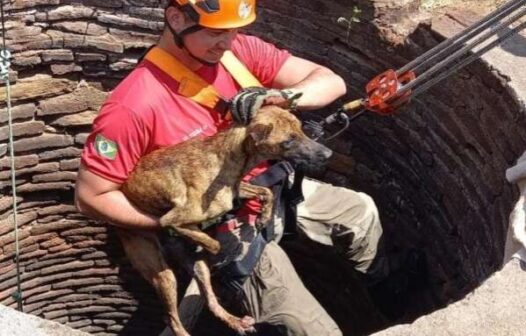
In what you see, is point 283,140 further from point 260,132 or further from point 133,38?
Result: point 133,38

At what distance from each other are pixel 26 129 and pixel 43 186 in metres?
0.40

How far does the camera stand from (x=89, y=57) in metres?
5.99

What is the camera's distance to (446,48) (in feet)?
13.8

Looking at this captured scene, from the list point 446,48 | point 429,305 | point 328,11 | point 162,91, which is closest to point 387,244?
point 429,305

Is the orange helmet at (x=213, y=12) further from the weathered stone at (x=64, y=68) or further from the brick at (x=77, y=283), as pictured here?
the brick at (x=77, y=283)

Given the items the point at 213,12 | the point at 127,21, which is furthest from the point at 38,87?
the point at 213,12

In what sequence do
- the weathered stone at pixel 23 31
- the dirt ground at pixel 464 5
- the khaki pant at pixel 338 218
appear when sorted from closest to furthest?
1. the khaki pant at pixel 338 218
2. the dirt ground at pixel 464 5
3. the weathered stone at pixel 23 31

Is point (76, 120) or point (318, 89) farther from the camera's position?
point (76, 120)

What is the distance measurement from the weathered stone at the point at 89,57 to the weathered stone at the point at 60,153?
23.0 inches

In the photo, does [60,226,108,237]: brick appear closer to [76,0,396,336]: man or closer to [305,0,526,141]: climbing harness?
[76,0,396,336]: man

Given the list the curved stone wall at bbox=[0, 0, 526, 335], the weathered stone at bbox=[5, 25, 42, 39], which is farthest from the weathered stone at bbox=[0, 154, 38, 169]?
the weathered stone at bbox=[5, 25, 42, 39]

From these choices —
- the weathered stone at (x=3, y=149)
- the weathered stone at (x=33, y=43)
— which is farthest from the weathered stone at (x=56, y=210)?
the weathered stone at (x=33, y=43)

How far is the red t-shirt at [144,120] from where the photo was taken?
381 centimetres

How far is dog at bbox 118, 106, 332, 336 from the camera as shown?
12.3 feet
